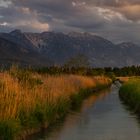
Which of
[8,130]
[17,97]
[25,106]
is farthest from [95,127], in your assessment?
[8,130]

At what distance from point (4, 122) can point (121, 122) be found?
36.3ft

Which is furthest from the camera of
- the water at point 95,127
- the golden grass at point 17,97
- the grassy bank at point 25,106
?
the water at point 95,127

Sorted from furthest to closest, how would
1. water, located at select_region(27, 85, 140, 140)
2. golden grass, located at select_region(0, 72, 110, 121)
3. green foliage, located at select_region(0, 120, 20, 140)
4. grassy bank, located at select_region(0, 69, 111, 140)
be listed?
1. water, located at select_region(27, 85, 140, 140)
2. golden grass, located at select_region(0, 72, 110, 121)
3. grassy bank, located at select_region(0, 69, 111, 140)
4. green foliage, located at select_region(0, 120, 20, 140)

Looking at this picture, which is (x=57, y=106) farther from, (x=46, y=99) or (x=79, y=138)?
(x=79, y=138)

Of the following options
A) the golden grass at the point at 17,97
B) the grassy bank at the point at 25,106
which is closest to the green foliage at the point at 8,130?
the grassy bank at the point at 25,106

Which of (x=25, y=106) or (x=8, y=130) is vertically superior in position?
(x=25, y=106)

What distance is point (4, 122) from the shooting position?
19.7 metres

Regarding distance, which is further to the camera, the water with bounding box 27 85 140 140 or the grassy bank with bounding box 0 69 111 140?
the water with bounding box 27 85 140 140

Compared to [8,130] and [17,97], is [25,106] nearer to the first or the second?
[17,97]

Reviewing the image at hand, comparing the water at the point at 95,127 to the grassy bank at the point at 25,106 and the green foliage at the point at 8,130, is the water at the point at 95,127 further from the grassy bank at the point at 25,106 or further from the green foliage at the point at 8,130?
the green foliage at the point at 8,130

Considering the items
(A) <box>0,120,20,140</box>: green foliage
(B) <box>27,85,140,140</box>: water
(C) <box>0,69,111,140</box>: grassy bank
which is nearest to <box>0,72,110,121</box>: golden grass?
(C) <box>0,69,111,140</box>: grassy bank

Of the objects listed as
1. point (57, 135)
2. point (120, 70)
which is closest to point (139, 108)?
point (57, 135)

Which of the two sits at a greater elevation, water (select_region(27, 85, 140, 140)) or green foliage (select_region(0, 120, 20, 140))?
green foliage (select_region(0, 120, 20, 140))

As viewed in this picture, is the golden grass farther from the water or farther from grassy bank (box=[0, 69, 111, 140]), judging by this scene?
the water
